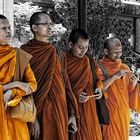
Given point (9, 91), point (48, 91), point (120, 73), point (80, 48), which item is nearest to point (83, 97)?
point (80, 48)

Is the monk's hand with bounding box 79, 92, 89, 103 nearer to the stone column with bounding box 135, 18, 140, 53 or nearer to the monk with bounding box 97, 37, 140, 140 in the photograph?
the monk with bounding box 97, 37, 140, 140

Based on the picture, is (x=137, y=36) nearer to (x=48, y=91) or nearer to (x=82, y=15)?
(x=82, y=15)

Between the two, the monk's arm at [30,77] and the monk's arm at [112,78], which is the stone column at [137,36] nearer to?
the monk's arm at [112,78]

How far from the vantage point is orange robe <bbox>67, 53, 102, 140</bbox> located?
3803 mm

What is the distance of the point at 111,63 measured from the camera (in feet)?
15.0

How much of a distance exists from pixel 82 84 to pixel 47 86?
57 centimetres

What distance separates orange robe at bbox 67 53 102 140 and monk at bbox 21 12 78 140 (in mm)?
337

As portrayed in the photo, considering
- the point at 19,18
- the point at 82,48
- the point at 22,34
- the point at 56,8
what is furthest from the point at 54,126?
the point at 56,8

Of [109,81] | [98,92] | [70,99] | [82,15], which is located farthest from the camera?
[82,15]

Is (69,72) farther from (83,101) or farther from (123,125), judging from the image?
(123,125)

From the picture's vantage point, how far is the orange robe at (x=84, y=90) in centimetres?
380

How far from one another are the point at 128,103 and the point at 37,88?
1.74 metres

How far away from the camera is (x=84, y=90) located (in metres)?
3.88

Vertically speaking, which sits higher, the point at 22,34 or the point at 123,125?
the point at 22,34
